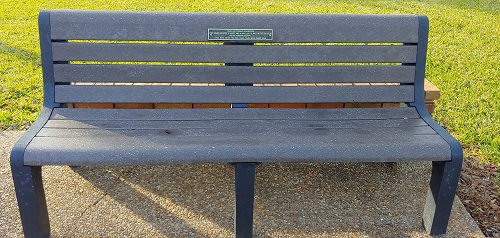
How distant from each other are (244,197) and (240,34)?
3.34ft

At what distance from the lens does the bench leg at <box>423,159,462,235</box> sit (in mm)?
2736

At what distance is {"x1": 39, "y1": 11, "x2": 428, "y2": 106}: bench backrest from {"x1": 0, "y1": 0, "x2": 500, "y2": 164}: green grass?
1289 mm

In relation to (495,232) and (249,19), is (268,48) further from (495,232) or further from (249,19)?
(495,232)

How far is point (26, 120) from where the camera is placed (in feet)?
14.2

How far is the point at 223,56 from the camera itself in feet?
10.4

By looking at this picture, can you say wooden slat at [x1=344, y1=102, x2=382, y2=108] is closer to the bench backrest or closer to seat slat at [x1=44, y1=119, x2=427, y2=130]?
the bench backrest

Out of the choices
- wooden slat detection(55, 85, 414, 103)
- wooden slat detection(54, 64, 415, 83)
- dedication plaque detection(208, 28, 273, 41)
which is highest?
dedication plaque detection(208, 28, 273, 41)

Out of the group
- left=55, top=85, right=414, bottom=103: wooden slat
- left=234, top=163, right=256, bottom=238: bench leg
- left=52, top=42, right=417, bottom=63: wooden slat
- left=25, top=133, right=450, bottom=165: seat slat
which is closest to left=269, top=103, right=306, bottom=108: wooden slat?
left=55, top=85, right=414, bottom=103: wooden slat

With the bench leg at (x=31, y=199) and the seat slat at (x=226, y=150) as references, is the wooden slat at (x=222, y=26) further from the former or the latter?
the bench leg at (x=31, y=199)

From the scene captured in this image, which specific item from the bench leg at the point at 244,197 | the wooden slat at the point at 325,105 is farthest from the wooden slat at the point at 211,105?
the bench leg at the point at 244,197

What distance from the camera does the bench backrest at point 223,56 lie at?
3066 mm

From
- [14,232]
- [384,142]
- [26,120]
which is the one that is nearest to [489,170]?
[384,142]

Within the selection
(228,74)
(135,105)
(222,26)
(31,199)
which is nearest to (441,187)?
(228,74)

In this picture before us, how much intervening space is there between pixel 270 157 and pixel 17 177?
1.25m
